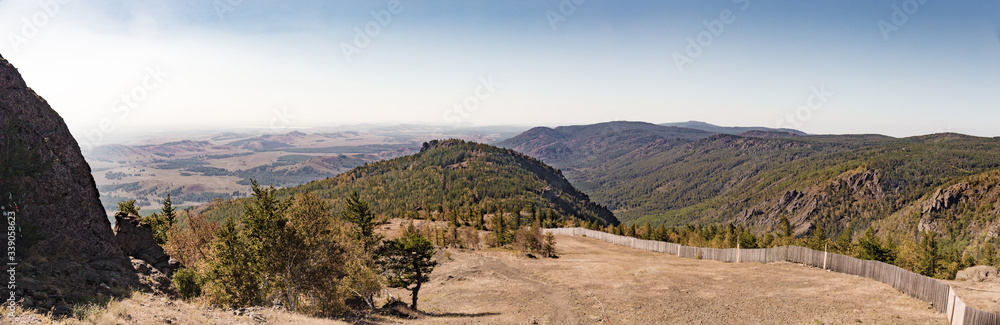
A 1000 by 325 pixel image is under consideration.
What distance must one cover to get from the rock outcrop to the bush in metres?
3.04

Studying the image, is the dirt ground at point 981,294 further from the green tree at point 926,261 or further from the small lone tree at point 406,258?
the green tree at point 926,261

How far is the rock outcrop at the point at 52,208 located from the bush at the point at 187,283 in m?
3.04

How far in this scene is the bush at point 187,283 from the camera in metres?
26.6

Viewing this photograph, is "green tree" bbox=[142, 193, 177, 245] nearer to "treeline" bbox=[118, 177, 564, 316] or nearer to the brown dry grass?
"treeline" bbox=[118, 177, 564, 316]

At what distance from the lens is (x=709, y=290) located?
38.5m

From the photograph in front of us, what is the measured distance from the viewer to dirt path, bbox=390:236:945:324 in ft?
97.6

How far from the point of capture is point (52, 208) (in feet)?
71.9

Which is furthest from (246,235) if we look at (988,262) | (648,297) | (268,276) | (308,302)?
(988,262)

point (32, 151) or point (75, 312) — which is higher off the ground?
point (32, 151)

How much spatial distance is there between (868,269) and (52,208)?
185ft

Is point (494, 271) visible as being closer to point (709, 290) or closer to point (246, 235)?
point (709, 290)

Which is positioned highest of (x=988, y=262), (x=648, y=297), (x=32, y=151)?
(x=32, y=151)

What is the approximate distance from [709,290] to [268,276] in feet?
115
